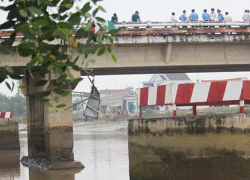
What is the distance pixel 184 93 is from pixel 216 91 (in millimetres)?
925

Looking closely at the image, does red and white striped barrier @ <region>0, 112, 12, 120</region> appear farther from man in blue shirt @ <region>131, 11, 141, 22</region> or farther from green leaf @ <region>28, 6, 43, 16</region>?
green leaf @ <region>28, 6, 43, 16</region>

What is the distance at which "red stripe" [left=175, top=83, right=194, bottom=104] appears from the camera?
11.5m

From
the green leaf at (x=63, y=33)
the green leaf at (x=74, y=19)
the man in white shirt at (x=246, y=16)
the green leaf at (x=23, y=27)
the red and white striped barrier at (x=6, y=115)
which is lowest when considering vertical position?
the red and white striped barrier at (x=6, y=115)

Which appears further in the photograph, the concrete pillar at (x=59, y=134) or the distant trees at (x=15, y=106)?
the distant trees at (x=15, y=106)

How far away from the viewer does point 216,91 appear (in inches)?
434

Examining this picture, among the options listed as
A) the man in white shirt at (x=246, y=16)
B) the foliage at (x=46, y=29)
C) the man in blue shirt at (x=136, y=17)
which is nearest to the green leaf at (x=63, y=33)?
the foliage at (x=46, y=29)

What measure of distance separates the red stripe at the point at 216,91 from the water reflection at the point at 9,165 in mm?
12609

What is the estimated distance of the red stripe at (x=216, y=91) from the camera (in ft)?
35.6

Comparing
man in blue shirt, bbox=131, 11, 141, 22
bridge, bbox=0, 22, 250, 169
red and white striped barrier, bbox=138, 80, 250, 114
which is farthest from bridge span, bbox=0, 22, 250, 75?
red and white striped barrier, bbox=138, 80, 250, 114

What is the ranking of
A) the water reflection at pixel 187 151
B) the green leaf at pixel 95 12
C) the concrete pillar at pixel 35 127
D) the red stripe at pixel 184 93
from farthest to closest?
the concrete pillar at pixel 35 127 → the red stripe at pixel 184 93 → the water reflection at pixel 187 151 → the green leaf at pixel 95 12

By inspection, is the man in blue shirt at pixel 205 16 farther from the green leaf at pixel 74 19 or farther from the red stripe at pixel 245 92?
the green leaf at pixel 74 19

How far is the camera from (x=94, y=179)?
65.0 ft

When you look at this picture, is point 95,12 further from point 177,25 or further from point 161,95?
point 177,25

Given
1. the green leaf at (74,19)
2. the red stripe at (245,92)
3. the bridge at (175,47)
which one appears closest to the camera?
the green leaf at (74,19)
